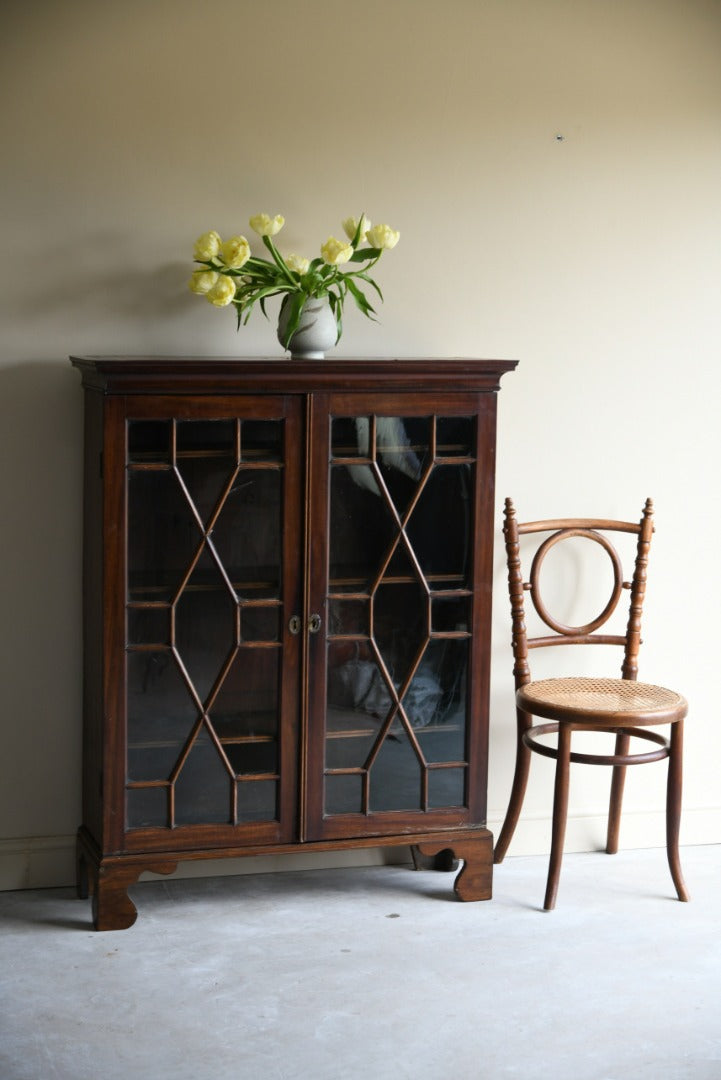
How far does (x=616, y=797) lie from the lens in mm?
3865

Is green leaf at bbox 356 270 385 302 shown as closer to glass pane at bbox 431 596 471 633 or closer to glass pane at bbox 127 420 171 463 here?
glass pane at bbox 127 420 171 463

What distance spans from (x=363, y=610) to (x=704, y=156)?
66.9 inches

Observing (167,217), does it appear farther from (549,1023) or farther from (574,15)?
(549,1023)

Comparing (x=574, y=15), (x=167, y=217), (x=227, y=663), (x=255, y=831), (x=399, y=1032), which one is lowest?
(x=399, y=1032)

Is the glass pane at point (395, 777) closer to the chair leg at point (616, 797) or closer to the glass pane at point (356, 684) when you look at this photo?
the glass pane at point (356, 684)

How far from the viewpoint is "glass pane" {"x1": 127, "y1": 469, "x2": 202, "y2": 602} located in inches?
126

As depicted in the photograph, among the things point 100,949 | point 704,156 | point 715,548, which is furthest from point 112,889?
point 704,156

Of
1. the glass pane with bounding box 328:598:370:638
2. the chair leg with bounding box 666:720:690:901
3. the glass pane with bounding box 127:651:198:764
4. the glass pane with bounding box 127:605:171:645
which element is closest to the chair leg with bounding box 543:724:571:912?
the chair leg with bounding box 666:720:690:901

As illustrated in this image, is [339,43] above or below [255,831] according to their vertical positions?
above

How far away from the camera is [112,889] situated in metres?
3.27

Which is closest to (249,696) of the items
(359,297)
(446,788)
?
(446,788)

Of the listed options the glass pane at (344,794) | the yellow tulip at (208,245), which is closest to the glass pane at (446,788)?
the glass pane at (344,794)

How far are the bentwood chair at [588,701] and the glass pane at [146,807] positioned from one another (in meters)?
0.99

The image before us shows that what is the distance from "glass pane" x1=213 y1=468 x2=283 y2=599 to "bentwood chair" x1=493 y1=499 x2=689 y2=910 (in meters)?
0.74
